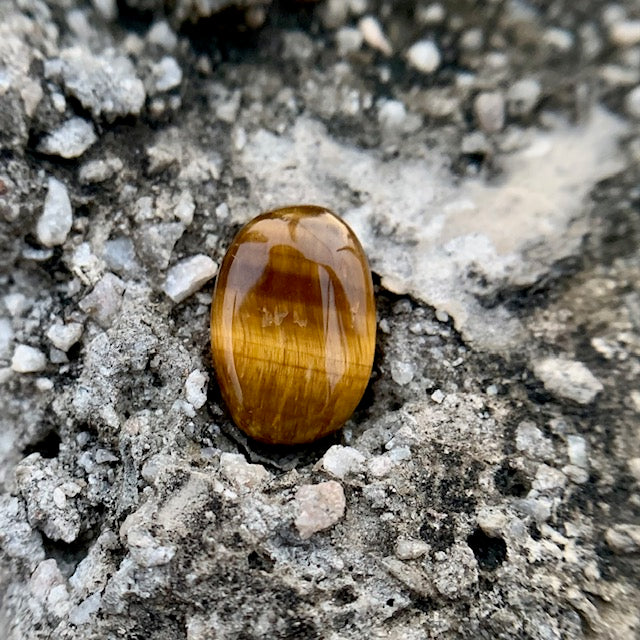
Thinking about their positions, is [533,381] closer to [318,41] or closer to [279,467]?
[279,467]

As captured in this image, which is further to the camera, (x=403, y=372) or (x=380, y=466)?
(x=403, y=372)

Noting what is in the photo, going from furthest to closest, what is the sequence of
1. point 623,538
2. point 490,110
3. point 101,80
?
point 490,110
point 101,80
point 623,538

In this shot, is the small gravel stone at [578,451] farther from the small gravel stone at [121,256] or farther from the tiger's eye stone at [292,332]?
the small gravel stone at [121,256]

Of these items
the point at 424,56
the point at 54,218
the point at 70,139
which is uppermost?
the point at 424,56

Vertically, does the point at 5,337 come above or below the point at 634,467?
above

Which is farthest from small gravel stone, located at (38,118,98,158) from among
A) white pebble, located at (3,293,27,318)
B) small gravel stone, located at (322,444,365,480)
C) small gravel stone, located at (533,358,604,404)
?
small gravel stone, located at (533,358,604,404)

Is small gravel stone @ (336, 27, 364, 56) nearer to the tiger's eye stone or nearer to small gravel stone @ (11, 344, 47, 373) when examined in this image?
the tiger's eye stone

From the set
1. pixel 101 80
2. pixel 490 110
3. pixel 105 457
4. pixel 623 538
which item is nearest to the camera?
pixel 623 538

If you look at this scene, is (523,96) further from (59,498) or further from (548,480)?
(59,498)

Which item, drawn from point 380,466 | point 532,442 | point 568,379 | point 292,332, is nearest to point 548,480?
point 532,442
